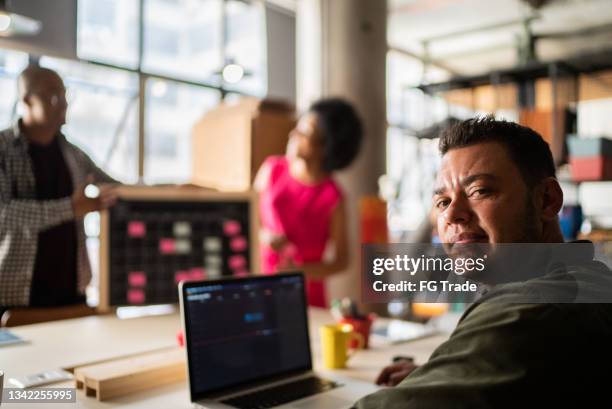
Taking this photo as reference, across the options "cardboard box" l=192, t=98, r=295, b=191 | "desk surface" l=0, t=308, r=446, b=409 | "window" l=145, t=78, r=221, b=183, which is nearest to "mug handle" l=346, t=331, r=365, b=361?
"desk surface" l=0, t=308, r=446, b=409

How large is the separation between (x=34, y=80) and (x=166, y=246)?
775 mm

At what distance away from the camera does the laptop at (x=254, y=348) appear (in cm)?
124

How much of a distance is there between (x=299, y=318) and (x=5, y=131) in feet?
4.10

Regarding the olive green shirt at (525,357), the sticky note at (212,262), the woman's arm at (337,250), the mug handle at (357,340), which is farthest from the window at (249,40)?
the olive green shirt at (525,357)

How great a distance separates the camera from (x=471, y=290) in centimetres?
95

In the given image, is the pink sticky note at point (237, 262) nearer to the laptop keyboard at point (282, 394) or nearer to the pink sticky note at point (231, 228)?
the pink sticky note at point (231, 228)

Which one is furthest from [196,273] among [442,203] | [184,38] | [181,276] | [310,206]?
[184,38]

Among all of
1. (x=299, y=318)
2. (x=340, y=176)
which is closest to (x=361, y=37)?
(x=340, y=176)

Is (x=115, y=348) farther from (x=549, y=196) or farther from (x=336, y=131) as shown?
(x=336, y=131)

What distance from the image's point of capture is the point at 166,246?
219cm

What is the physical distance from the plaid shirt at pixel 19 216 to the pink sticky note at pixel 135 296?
352 mm

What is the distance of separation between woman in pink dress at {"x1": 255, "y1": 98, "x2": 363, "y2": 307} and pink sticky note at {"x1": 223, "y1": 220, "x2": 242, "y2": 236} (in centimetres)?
16

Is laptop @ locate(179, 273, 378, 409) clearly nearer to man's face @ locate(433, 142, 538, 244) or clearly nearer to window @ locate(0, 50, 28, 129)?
man's face @ locate(433, 142, 538, 244)

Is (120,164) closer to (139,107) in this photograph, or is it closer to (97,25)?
(139,107)
